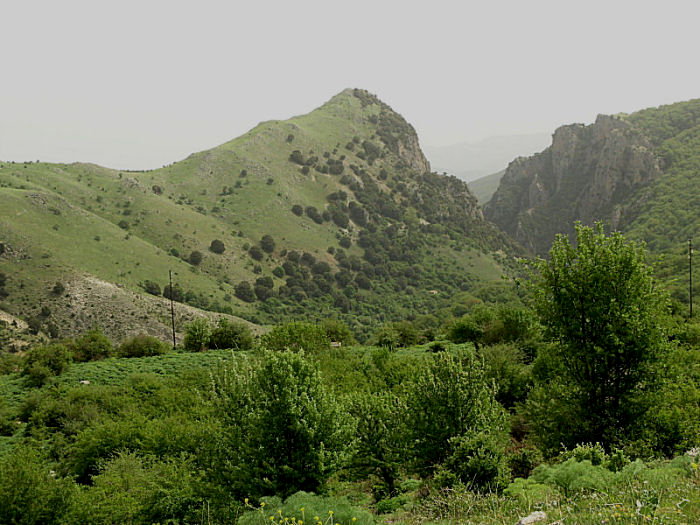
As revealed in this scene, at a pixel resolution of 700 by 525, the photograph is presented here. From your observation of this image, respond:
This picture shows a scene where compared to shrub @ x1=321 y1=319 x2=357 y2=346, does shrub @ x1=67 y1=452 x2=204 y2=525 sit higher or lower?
higher

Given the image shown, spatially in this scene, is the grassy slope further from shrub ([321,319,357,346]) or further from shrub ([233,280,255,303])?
shrub ([233,280,255,303])

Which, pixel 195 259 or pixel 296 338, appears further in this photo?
pixel 195 259

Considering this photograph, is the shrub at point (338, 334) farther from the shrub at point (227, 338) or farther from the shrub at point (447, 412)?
the shrub at point (447, 412)

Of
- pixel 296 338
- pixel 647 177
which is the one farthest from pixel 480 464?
pixel 647 177

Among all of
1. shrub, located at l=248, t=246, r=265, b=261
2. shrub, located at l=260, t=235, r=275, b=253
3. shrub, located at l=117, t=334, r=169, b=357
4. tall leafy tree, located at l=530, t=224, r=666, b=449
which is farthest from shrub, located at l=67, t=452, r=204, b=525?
shrub, located at l=260, t=235, r=275, b=253

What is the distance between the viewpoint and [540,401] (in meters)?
21.1

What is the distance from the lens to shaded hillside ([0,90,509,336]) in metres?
74.9

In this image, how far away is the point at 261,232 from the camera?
4870 inches

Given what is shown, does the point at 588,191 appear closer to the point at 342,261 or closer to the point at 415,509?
the point at 342,261

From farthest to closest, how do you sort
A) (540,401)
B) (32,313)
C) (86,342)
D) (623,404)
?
(32,313) → (86,342) → (540,401) → (623,404)

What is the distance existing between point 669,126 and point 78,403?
668ft

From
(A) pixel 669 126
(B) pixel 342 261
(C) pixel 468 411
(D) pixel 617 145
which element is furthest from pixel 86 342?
(A) pixel 669 126

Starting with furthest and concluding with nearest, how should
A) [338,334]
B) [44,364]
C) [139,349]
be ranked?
[338,334], [139,349], [44,364]

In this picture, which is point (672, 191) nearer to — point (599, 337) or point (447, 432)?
point (599, 337)
